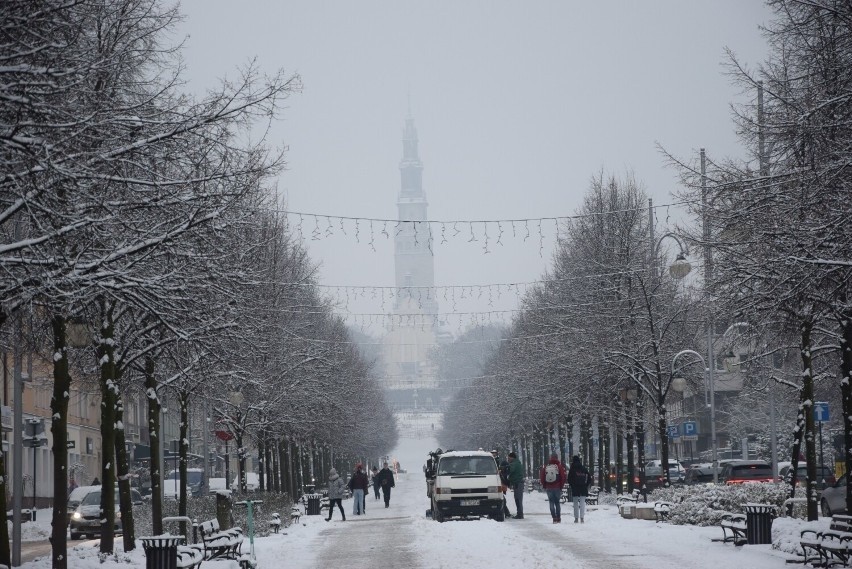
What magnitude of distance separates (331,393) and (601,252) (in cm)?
1269

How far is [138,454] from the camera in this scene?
3551 inches

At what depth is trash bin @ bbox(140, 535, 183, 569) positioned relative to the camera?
17812 millimetres

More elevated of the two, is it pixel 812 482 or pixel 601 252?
pixel 601 252

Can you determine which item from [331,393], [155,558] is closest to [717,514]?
[155,558]

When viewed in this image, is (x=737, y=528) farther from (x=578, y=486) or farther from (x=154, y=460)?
(x=578, y=486)

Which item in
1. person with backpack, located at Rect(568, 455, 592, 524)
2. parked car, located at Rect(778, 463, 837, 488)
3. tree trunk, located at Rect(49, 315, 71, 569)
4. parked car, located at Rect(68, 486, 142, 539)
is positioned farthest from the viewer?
parked car, located at Rect(778, 463, 837, 488)

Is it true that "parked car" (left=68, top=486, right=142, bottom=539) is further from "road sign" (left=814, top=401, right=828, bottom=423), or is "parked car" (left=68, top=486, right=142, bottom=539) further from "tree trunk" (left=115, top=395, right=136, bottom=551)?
"road sign" (left=814, top=401, right=828, bottom=423)

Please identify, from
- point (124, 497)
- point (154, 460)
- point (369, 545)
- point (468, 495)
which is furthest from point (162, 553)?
point (468, 495)


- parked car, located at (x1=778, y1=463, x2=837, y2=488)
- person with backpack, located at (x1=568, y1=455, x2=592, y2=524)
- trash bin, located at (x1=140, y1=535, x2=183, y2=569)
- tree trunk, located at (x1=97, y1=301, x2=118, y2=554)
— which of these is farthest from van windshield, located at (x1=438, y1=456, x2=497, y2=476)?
trash bin, located at (x1=140, y1=535, x2=183, y2=569)

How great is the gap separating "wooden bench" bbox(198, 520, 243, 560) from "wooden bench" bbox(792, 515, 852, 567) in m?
8.46

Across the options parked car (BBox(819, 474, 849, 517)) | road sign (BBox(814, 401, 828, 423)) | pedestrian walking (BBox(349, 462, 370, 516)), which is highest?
road sign (BBox(814, 401, 828, 423))

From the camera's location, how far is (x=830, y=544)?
61.6 ft

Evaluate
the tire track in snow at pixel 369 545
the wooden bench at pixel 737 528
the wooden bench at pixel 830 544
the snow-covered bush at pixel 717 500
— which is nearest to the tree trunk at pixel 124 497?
the tire track in snow at pixel 369 545

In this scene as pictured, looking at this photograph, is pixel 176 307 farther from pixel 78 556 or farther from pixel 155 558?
pixel 78 556
